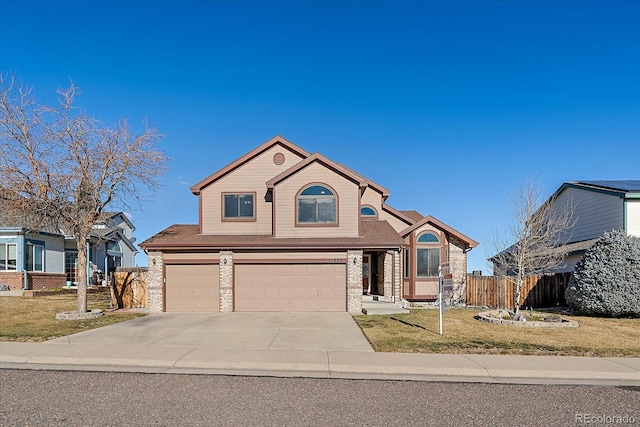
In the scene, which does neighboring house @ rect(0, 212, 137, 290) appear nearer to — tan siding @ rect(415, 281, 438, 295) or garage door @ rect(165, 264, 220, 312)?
garage door @ rect(165, 264, 220, 312)

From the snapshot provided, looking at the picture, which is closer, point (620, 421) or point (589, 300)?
point (620, 421)

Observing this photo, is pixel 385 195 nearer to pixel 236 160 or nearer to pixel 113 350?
pixel 236 160

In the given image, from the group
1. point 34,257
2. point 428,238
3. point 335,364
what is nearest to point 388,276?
point 428,238

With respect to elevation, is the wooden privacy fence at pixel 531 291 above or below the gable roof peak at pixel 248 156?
below

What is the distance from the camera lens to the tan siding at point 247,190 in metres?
19.0

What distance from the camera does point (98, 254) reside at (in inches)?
1260

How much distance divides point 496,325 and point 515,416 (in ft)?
28.0

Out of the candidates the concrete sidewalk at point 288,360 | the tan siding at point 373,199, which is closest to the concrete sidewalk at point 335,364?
the concrete sidewalk at point 288,360

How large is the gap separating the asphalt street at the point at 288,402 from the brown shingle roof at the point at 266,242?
9.70 metres

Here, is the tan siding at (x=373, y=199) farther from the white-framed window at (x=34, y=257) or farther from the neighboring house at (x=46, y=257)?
the white-framed window at (x=34, y=257)

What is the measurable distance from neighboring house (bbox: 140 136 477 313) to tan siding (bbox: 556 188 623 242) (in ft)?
26.2

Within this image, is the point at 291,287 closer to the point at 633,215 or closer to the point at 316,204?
the point at 316,204

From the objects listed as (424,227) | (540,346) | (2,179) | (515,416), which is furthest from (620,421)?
(2,179)

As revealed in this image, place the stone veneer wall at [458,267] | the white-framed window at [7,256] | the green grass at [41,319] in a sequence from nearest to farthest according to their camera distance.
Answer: the green grass at [41,319] < the stone veneer wall at [458,267] < the white-framed window at [7,256]
